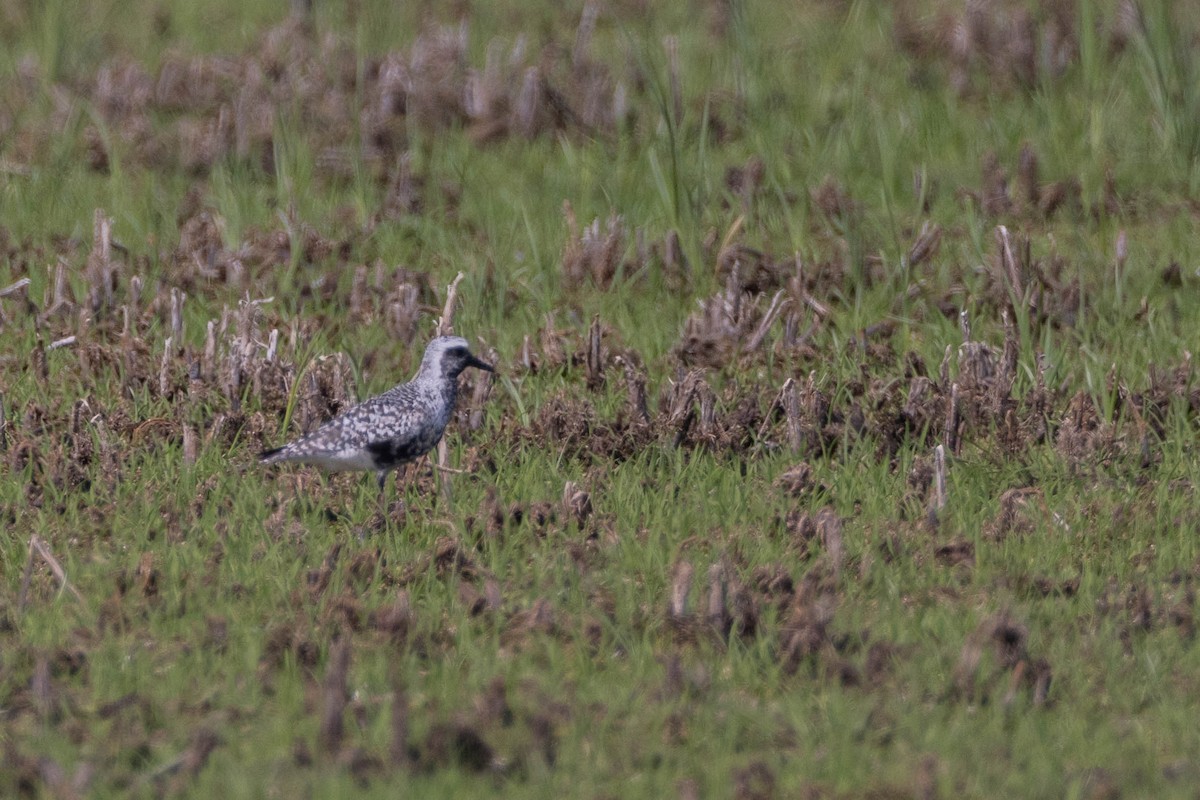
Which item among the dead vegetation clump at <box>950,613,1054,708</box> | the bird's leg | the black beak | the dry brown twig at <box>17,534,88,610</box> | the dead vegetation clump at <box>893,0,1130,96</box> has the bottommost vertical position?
the bird's leg

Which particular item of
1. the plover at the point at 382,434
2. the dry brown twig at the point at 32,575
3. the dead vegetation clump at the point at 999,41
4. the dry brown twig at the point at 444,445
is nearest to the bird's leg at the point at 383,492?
the plover at the point at 382,434

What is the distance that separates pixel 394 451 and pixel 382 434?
88mm

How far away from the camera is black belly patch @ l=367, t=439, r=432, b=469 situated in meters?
6.78

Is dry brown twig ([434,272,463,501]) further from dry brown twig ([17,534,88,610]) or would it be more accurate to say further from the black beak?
dry brown twig ([17,534,88,610])

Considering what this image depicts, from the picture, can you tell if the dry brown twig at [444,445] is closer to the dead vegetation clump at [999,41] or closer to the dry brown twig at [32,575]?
the dry brown twig at [32,575]

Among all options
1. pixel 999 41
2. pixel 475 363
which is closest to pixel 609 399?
pixel 475 363

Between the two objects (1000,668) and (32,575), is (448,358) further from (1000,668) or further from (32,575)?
(1000,668)

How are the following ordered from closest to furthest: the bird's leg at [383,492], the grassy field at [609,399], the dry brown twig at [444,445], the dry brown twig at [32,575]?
the grassy field at [609,399] < the dry brown twig at [32,575] < the bird's leg at [383,492] < the dry brown twig at [444,445]

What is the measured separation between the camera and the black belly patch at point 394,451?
22.2 feet

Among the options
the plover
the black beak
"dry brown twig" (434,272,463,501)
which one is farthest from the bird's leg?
the black beak

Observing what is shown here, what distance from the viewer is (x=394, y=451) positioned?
6.82m

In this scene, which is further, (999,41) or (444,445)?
(999,41)

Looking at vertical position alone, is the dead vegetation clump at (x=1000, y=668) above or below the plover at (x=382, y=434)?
above

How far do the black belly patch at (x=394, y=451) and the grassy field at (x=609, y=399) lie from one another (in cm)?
16
